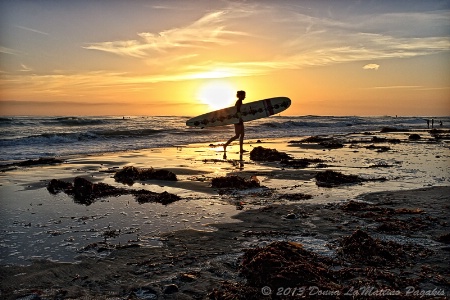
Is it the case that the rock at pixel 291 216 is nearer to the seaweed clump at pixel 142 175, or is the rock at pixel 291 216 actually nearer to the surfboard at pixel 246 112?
the seaweed clump at pixel 142 175

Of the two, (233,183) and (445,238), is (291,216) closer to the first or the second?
(445,238)

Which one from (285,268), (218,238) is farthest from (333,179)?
(285,268)

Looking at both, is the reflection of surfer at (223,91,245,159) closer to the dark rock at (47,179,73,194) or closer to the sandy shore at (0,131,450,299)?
the sandy shore at (0,131,450,299)

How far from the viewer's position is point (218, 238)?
5.80 m

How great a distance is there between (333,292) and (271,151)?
13498 millimetres

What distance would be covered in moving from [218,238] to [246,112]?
17.6m

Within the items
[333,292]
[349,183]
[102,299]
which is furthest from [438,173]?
[102,299]

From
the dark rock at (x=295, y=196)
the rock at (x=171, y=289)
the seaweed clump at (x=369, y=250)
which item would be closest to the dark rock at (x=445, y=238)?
the seaweed clump at (x=369, y=250)

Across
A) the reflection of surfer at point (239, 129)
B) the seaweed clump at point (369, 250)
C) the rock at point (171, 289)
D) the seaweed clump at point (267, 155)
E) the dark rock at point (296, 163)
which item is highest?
the reflection of surfer at point (239, 129)

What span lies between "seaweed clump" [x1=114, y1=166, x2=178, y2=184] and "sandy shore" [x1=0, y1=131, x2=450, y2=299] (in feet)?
2.06

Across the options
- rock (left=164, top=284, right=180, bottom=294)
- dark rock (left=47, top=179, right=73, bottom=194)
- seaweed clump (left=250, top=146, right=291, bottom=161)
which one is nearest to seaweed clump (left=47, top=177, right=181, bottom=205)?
dark rock (left=47, top=179, right=73, bottom=194)

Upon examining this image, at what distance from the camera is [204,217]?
714 centimetres

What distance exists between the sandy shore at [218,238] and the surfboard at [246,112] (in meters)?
11.6

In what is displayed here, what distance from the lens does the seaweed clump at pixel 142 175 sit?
11.7 m
